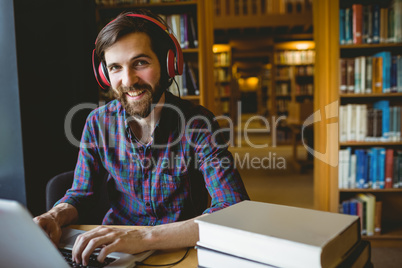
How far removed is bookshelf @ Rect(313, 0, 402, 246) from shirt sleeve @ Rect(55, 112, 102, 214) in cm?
187

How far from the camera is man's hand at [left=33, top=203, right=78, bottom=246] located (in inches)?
32.5

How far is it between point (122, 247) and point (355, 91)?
7.35 feet

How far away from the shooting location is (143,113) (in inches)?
43.2

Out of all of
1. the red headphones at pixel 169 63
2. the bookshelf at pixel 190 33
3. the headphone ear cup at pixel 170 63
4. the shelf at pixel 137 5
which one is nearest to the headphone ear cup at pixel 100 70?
the red headphones at pixel 169 63

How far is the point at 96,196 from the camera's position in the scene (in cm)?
117

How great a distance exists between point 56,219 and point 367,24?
2.42m

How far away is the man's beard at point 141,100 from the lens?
1076 mm

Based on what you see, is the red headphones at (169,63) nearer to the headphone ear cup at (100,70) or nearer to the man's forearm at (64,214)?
the headphone ear cup at (100,70)

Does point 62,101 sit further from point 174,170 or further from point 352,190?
point 352,190

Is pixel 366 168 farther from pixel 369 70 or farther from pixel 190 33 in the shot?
pixel 190 33

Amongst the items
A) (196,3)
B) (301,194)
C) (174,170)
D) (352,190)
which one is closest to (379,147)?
(352,190)

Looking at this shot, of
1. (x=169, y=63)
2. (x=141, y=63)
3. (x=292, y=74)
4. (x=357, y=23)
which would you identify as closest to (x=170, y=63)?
(x=169, y=63)

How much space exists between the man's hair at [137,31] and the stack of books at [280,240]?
0.69 m

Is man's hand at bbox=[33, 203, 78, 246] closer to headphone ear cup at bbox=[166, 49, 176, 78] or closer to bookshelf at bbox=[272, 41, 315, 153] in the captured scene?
headphone ear cup at bbox=[166, 49, 176, 78]
